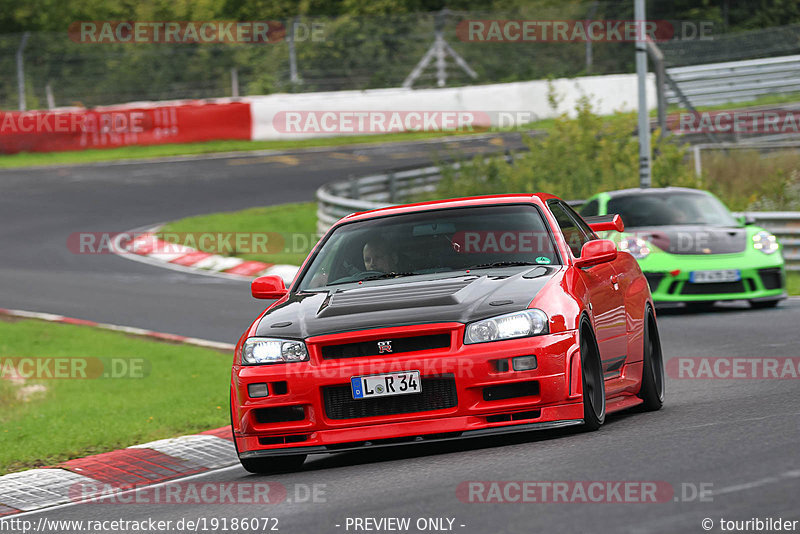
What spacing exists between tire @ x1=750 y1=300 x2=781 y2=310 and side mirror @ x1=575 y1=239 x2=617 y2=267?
24.8ft

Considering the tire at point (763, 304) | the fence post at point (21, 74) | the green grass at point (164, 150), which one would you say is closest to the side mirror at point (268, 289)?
the tire at point (763, 304)

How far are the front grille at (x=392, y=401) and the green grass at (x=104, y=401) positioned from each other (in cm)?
283

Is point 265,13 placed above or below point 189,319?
above

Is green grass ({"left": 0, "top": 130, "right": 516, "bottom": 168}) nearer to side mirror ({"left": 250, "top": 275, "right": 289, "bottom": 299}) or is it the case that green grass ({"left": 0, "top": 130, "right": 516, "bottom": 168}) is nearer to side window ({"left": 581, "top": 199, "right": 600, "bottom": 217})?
side window ({"left": 581, "top": 199, "right": 600, "bottom": 217})

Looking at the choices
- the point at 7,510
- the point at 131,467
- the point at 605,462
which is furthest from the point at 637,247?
the point at 7,510

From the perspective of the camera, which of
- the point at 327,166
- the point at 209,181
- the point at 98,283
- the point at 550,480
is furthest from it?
the point at 327,166

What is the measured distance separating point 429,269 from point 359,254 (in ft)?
1.64

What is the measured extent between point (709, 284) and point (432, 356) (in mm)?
8355

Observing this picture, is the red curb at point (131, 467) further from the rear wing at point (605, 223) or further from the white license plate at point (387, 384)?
the rear wing at point (605, 223)

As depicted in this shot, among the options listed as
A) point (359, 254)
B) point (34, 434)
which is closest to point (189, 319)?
point (34, 434)

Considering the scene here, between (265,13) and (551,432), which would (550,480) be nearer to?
(551,432)

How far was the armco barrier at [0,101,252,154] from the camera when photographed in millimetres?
35000

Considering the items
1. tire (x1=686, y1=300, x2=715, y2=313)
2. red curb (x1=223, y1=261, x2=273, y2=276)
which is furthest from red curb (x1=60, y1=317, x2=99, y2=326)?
tire (x1=686, y1=300, x2=715, y2=313)

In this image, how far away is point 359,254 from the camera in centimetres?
810
